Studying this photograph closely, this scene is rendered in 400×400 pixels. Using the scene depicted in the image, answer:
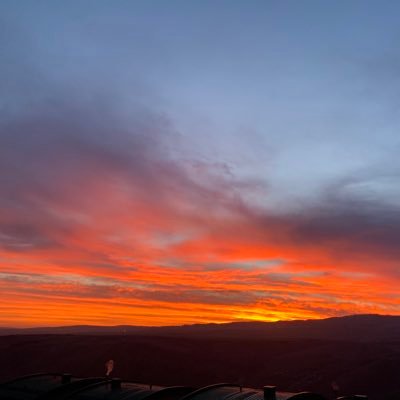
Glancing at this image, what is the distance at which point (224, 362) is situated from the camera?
6347cm

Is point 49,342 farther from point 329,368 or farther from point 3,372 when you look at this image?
point 329,368

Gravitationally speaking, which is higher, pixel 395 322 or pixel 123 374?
pixel 395 322

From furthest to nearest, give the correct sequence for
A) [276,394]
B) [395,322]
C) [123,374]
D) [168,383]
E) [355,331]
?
[395,322] < [355,331] < [123,374] < [168,383] < [276,394]

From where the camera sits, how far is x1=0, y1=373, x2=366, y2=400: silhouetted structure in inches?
860

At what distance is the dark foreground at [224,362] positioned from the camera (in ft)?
170

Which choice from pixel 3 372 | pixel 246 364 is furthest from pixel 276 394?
pixel 3 372

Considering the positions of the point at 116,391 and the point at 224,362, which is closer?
the point at 116,391

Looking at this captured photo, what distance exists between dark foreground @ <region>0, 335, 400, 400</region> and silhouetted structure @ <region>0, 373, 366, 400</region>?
86.7 ft

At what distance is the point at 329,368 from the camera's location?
56500mm

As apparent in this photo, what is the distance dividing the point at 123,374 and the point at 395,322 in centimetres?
13671

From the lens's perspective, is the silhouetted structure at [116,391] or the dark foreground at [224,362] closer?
the silhouetted structure at [116,391]

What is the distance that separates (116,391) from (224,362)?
41.5 meters

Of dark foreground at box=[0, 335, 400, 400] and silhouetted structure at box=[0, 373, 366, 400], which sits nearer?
silhouetted structure at box=[0, 373, 366, 400]

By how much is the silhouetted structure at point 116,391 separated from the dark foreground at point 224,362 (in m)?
26.4
